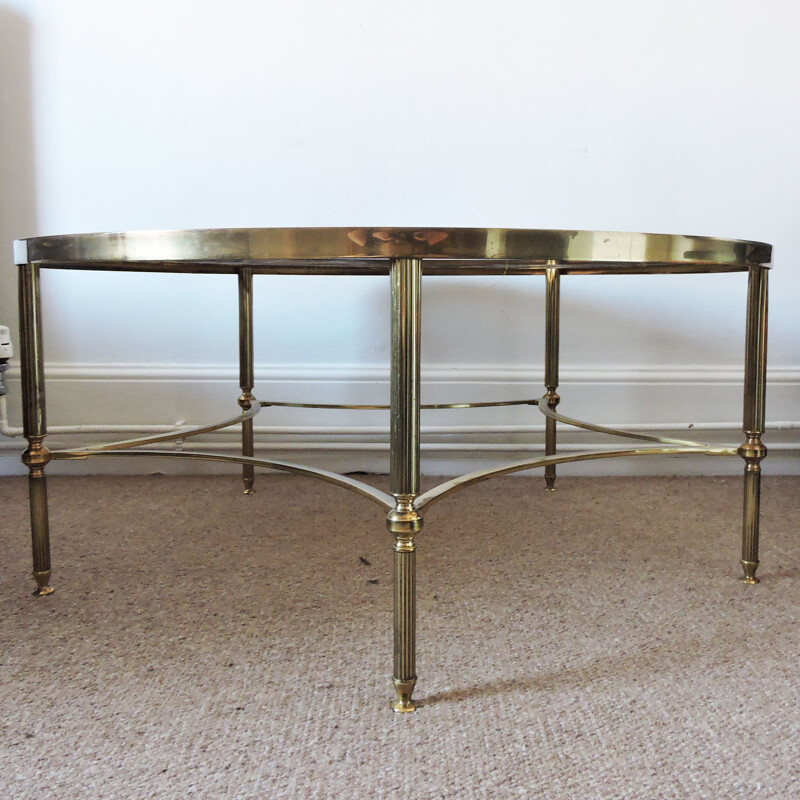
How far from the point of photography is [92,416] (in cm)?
158

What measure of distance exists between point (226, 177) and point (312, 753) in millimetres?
1195

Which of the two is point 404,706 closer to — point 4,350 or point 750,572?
point 750,572

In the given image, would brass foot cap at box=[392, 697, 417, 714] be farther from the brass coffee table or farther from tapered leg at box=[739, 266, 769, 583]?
tapered leg at box=[739, 266, 769, 583]

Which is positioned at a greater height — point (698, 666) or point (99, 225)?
point (99, 225)

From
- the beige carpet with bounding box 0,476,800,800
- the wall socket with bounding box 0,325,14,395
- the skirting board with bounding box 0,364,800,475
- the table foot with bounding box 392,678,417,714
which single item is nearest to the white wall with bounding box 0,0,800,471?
the skirting board with bounding box 0,364,800,475

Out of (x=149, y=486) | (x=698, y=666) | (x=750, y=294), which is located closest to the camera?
(x=698, y=666)

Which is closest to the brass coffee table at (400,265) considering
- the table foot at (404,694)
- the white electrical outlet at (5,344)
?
the table foot at (404,694)

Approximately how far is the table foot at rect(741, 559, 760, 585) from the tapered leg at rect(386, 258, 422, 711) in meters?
0.52

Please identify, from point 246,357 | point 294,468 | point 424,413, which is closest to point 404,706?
point 294,468

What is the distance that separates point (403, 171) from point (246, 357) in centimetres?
49

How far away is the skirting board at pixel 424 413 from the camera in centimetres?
158

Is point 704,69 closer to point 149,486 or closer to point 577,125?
point 577,125

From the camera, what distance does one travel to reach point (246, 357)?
54.9 inches

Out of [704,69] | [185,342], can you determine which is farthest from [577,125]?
[185,342]
